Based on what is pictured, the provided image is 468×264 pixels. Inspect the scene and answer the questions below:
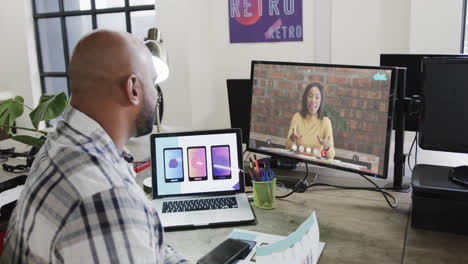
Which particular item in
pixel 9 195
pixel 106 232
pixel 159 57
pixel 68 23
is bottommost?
pixel 9 195

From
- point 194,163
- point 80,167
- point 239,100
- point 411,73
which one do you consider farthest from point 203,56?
point 80,167

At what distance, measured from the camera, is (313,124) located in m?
1.45

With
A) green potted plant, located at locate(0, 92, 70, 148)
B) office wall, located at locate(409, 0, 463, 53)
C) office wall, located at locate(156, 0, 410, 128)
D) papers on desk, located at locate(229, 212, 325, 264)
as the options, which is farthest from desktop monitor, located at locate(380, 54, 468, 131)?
office wall, located at locate(156, 0, 410, 128)

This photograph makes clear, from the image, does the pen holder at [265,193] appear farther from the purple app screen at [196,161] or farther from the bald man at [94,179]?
the bald man at [94,179]

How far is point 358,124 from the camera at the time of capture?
1347 mm

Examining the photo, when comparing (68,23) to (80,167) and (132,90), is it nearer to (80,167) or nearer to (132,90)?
(132,90)

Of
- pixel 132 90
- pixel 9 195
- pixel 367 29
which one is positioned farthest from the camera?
pixel 367 29

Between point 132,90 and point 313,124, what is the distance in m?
0.77

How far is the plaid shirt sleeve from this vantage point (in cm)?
67

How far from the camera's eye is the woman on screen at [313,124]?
4.66 feet

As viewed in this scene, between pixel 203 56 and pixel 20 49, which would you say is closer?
pixel 203 56

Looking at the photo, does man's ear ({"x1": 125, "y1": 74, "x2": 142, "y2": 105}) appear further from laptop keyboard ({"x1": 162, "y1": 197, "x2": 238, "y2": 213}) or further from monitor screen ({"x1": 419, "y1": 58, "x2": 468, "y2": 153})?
monitor screen ({"x1": 419, "y1": 58, "x2": 468, "y2": 153})

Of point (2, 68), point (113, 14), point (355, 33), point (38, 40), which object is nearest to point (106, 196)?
point (355, 33)

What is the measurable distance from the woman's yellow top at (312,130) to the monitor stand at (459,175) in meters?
0.35
